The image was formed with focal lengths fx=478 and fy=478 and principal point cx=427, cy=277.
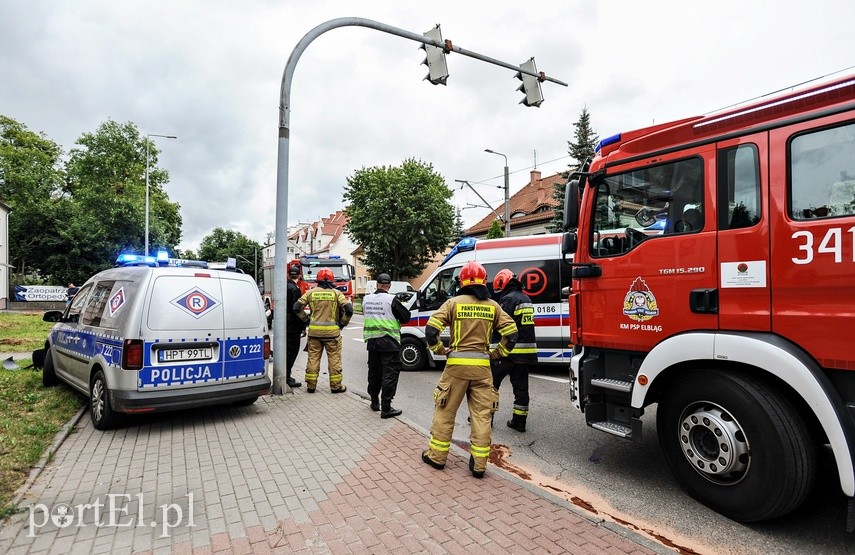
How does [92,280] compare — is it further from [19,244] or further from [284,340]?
[19,244]

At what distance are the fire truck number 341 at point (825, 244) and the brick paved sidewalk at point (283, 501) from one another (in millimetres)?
2053

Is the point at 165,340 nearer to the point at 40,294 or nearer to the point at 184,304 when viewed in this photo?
the point at 184,304

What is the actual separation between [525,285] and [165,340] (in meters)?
5.89

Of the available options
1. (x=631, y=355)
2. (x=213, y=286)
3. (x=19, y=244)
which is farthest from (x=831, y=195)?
(x=19, y=244)

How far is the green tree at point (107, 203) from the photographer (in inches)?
1388

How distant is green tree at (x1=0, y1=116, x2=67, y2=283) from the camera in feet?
128

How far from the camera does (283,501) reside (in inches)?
138

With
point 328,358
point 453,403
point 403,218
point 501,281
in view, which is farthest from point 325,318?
point 403,218

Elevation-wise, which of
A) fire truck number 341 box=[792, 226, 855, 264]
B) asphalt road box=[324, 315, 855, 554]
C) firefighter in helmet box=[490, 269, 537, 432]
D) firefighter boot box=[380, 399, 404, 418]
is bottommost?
asphalt road box=[324, 315, 855, 554]

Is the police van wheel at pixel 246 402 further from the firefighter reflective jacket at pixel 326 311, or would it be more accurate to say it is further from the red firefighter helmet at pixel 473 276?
the red firefighter helmet at pixel 473 276

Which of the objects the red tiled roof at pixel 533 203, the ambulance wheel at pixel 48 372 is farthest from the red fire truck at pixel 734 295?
the red tiled roof at pixel 533 203

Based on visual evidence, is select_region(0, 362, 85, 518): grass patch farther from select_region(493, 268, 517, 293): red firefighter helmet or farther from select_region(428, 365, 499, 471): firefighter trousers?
select_region(493, 268, 517, 293): red firefighter helmet

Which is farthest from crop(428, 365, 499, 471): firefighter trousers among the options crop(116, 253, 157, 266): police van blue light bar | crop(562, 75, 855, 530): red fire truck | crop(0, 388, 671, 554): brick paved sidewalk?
crop(116, 253, 157, 266): police van blue light bar

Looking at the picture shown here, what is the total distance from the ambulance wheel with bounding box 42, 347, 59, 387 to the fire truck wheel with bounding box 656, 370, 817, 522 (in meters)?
8.16
